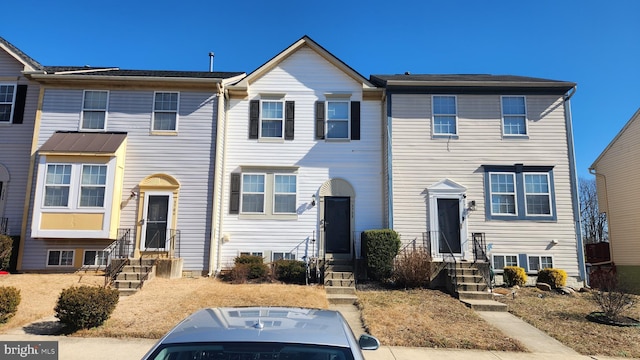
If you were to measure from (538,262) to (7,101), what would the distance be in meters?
19.7

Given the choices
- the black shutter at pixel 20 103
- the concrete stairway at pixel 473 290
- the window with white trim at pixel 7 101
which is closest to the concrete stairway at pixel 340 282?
the concrete stairway at pixel 473 290

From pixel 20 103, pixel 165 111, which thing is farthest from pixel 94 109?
pixel 20 103

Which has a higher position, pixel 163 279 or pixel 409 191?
pixel 409 191

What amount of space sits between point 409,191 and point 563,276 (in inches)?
223

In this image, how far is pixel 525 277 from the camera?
14.1 metres

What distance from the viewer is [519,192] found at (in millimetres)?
15062

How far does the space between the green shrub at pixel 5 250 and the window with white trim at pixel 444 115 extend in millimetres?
14886

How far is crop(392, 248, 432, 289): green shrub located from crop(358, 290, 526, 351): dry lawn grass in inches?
37.8

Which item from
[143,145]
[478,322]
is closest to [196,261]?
[143,145]

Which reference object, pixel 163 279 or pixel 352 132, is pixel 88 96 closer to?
pixel 163 279

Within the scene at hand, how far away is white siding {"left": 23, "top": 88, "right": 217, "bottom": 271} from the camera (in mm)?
14391

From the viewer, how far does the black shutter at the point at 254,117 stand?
51.0ft

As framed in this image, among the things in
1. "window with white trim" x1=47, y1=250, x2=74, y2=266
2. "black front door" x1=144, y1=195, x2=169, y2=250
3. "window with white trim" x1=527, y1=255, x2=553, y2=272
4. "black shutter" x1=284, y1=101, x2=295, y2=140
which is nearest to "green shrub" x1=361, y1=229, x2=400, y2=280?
"black shutter" x1=284, y1=101, x2=295, y2=140

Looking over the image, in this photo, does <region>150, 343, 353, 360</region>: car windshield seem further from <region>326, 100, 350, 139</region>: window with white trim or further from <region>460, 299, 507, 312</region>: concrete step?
<region>326, 100, 350, 139</region>: window with white trim
